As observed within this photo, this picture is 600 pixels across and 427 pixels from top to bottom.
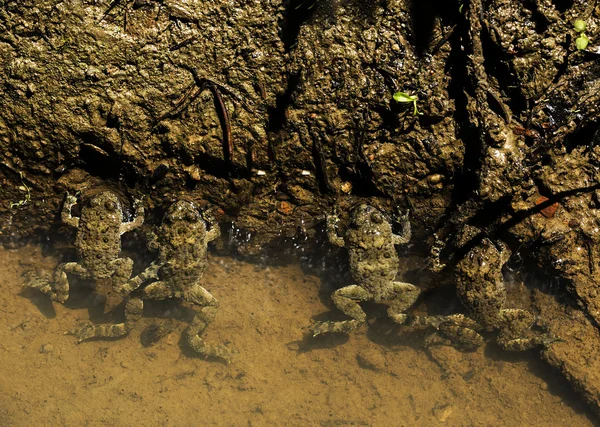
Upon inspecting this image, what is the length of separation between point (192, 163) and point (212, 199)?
20.4 inches

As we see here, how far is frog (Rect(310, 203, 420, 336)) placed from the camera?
552cm

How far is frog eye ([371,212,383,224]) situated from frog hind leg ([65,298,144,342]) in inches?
117

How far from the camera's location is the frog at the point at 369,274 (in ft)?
18.1

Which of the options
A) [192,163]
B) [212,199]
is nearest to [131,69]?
[192,163]

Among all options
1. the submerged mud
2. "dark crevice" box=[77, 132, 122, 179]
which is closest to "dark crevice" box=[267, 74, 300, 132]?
the submerged mud

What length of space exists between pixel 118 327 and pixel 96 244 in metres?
1.07

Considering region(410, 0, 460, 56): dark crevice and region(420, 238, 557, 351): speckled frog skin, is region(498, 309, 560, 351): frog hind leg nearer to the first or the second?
region(420, 238, 557, 351): speckled frog skin

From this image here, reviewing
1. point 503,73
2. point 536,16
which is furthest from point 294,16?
point 536,16

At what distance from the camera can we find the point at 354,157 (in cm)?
496

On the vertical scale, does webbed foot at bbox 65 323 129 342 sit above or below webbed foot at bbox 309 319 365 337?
below

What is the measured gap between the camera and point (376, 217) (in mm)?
5422

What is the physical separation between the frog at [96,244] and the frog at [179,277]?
10.5 inches

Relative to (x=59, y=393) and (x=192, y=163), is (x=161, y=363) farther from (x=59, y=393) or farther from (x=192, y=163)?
(x=192, y=163)

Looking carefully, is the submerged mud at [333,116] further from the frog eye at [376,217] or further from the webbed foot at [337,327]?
the webbed foot at [337,327]
